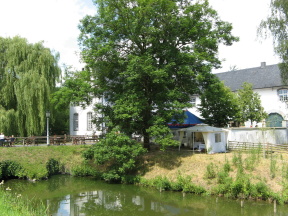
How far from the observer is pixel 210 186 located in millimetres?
13305

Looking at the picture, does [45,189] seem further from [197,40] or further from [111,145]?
[197,40]

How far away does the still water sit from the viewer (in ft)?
36.2

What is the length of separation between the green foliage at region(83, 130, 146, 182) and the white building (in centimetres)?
748

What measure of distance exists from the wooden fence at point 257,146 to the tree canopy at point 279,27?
4.70 m

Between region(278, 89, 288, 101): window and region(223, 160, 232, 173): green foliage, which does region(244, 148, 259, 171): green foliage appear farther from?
region(278, 89, 288, 101): window

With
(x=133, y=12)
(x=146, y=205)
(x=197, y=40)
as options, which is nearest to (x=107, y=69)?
(x=133, y=12)

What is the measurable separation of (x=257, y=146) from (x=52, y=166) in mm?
13195

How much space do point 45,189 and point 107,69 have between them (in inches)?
312

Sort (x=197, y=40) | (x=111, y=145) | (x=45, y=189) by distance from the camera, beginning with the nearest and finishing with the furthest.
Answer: (x=45, y=189), (x=111, y=145), (x=197, y=40)

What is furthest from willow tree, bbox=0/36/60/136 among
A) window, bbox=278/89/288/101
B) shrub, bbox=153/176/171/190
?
window, bbox=278/89/288/101

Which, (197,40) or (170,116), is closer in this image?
(170,116)

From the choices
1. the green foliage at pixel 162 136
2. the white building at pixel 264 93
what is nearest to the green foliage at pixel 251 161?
the green foliage at pixel 162 136

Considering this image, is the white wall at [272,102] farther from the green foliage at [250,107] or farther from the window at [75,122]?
the window at [75,122]

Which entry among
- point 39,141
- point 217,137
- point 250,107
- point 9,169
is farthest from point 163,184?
point 250,107
